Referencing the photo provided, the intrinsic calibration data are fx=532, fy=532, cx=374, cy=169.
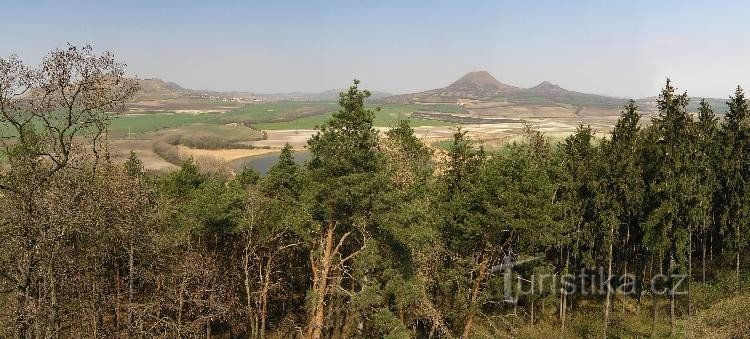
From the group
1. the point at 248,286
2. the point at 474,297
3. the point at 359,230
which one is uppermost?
the point at 359,230

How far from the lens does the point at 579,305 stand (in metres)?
40.5

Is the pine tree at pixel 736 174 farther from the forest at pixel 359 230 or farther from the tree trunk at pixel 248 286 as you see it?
the tree trunk at pixel 248 286

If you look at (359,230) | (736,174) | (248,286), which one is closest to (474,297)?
(359,230)

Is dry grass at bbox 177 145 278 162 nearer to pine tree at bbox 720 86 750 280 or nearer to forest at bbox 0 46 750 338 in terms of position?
forest at bbox 0 46 750 338

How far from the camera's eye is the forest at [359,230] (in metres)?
15.4

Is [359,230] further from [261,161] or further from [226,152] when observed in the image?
[226,152]

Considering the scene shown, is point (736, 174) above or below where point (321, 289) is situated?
above

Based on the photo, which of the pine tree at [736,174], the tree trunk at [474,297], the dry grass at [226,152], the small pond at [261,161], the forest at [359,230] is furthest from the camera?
the dry grass at [226,152]

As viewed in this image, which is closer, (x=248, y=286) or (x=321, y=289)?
(x=321, y=289)

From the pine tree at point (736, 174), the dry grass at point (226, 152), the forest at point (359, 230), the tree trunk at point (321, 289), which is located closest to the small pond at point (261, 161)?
the dry grass at point (226, 152)

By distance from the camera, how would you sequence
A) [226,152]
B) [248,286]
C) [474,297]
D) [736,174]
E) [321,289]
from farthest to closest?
[226,152]
[736,174]
[474,297]
[248,286]
[321,289]

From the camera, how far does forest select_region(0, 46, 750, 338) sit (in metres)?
15.4

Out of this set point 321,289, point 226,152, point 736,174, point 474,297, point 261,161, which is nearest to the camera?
point 321,289

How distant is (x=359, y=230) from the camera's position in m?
21.8
